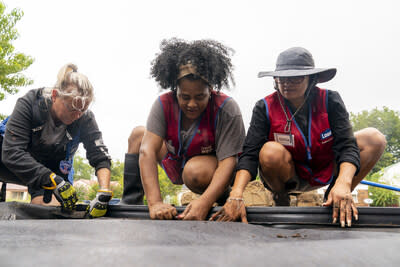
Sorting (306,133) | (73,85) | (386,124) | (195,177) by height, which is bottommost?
(386,124)

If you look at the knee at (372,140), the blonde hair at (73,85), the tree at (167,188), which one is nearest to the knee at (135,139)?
the blonde hair at (73,85)

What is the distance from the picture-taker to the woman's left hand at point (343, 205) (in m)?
1.13

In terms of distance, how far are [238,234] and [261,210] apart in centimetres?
50

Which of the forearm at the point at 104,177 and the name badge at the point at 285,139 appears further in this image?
the forearm at the point at 104,177

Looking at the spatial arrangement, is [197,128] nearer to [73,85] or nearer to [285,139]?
[285,139]

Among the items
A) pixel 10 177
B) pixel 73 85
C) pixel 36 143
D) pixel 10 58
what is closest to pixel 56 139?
pixel 36 143

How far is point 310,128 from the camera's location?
1.66 meters

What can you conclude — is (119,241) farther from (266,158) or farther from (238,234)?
(266,158)

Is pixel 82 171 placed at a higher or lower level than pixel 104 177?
lower

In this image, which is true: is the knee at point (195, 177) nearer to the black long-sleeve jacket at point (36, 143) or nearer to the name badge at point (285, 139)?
the name badge at point (285, 139)

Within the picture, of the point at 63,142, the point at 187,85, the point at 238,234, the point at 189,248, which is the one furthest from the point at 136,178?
the point at 189,248

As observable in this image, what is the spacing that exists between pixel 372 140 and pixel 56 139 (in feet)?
5.97

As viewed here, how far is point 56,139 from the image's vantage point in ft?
6.59

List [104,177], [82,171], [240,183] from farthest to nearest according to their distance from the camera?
[82,171] < [104,177] < [240,183]
